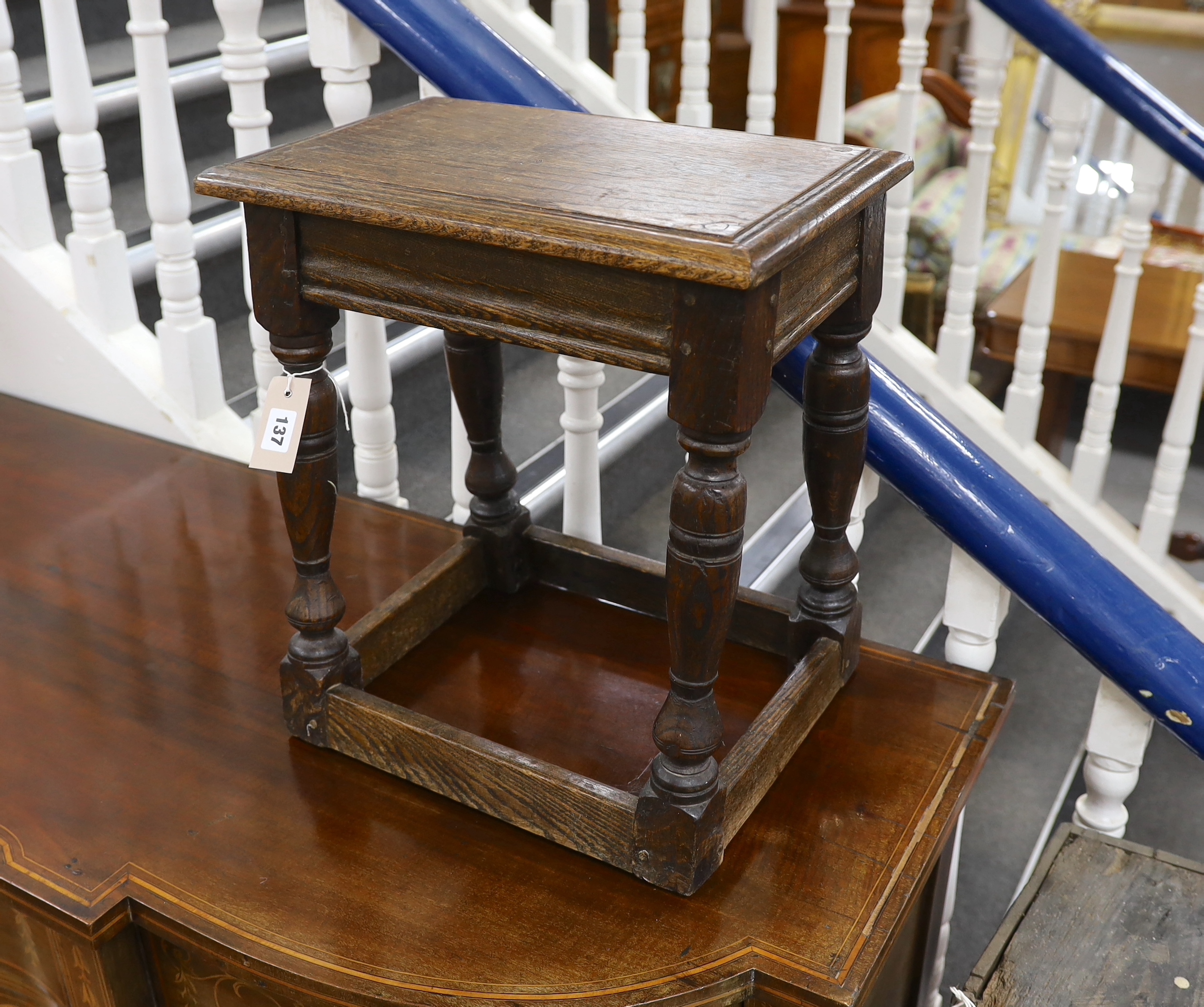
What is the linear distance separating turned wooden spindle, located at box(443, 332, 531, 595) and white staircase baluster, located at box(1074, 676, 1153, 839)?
67 centimetres

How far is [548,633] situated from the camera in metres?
1.30

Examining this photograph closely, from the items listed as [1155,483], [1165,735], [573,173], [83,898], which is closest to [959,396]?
[1155,483]

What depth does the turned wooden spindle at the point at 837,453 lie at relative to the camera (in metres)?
0.98

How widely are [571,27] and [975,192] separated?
2.48 ft

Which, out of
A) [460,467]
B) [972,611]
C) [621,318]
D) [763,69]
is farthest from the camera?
[763,69]

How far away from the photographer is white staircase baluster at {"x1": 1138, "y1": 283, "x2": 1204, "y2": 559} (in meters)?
2.03

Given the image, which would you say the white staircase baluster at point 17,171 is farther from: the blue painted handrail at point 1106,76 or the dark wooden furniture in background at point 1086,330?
the dark wooden furniture in background at point 1086,330

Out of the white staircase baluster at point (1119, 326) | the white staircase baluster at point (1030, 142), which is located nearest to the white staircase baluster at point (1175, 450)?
the white staircase baluster at point (1119, 326)

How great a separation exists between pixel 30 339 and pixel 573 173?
1193 millimetres

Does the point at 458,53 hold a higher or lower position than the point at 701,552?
higher

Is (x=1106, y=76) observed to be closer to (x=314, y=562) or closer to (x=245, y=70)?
(x=245, y=70)

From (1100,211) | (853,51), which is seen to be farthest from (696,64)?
(1100,211)

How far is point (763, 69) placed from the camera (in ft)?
6.56

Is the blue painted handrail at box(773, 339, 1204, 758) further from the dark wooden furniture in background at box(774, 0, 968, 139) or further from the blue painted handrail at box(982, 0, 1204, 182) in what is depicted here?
the dark wooden furniture in background at box(774, 0, 968, 139)
